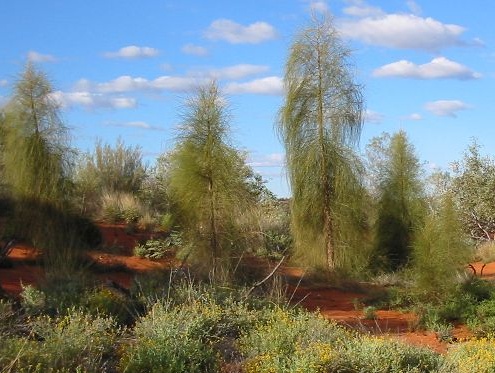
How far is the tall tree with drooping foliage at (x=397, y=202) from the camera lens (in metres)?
21.9

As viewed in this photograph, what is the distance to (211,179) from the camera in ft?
52.5

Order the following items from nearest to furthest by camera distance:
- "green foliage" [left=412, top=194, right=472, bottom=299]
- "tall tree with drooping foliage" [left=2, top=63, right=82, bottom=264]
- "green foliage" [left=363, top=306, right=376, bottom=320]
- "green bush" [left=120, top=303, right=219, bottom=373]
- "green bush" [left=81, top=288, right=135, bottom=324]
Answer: "green bush" [left=120, top=303, right=219, bottom=373]
"green bush" [left=81, top=288, right=135, bottom=324]
"green foliage" [left=363, top=306, right=376, bottom=320]
"green foliage" [left=412, top=194, right=472, bottom=299]
"tall tree with drooping foliage" [left=2, top=63, right=82, bottom=264]

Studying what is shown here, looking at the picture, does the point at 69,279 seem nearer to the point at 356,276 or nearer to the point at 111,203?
the point at 356,276

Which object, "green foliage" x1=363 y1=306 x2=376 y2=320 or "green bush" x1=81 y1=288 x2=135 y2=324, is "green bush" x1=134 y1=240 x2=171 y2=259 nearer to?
"green foliage" x1=363 y1=306 x2=376 y2=320

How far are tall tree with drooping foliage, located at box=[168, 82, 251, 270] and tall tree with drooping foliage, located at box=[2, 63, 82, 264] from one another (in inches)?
146

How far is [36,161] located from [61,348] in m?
11.1

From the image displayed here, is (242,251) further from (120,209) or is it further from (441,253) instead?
(120,209)

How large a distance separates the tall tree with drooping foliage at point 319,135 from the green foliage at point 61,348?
11.1 meters

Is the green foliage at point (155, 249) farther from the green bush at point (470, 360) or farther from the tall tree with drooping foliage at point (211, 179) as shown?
the green bush at point (470, 360)

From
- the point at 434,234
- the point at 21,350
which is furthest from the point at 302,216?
the point at 21,350

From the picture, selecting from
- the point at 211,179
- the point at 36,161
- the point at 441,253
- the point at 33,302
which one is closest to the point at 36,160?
the point at 36,161

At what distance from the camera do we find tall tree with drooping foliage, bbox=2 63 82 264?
58.7 ft

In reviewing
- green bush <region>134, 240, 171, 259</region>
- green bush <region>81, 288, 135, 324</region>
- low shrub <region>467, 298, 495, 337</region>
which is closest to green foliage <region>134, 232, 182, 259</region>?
green bush <region>134, 240, 171, 259</region>

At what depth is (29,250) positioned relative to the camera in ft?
66.5
